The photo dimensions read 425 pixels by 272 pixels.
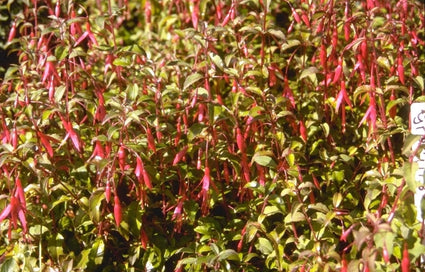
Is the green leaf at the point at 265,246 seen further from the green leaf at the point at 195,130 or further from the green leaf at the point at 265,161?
the green leaf at the point at 195,130

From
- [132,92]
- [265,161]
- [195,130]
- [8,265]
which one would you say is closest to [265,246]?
[265,161]

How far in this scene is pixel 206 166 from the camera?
5.32 feet

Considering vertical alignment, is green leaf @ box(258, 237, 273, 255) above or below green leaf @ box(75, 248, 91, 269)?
above

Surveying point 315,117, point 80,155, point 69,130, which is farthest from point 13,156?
point 315,117

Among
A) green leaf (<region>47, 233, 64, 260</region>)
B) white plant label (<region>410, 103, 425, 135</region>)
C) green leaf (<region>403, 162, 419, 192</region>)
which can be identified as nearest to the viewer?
green leaf (<region>403, 162, 419, 192</region>)

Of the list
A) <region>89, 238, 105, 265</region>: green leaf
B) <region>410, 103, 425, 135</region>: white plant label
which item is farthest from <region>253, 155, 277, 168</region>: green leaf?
<region>89, 238, 105, 265</region>: green leaf

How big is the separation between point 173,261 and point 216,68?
61 cm

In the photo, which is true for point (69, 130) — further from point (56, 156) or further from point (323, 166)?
point (323, 166)

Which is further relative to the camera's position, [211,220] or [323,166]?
[323,166]

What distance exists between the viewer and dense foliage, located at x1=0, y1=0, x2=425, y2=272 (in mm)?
1598

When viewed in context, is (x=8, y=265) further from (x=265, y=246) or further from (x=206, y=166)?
(x=265, y=246)

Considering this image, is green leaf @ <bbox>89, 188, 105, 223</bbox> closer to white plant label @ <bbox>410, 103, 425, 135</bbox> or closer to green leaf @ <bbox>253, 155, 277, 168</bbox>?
green leaf @ <bbox>253, 155, 277, 168</bbox>

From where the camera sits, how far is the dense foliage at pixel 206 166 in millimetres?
1598

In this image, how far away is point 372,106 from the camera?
165 cm
